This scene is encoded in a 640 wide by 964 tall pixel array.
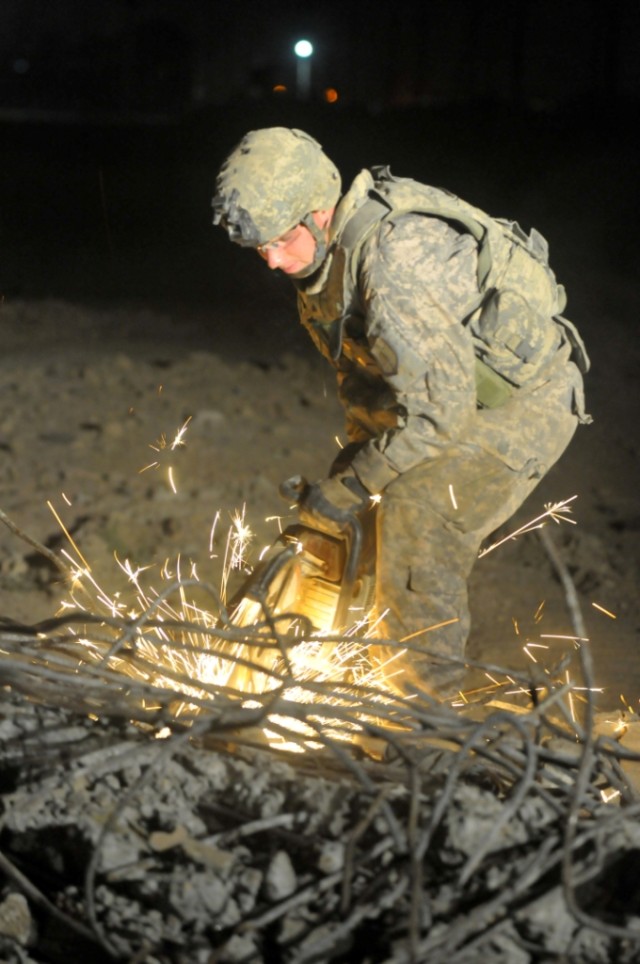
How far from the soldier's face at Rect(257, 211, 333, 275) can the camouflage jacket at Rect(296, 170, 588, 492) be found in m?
0.05

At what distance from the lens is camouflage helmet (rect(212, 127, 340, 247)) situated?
306 cm

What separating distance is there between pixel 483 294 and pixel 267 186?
2.26 feet

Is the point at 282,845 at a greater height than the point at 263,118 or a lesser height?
greater

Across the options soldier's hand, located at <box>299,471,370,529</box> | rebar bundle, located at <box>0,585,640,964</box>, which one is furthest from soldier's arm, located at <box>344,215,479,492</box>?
rebar bundle, located at <box>0,585,640,964</box>

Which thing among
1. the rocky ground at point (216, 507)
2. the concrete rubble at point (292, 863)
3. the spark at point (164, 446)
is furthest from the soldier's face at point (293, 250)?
the spark at point (164, 446)

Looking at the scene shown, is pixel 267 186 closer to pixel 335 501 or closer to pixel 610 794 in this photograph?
pixel 335 501

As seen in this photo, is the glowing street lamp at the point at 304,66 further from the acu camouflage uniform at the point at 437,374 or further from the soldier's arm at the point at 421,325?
the soldier's arm at the point at 421,325

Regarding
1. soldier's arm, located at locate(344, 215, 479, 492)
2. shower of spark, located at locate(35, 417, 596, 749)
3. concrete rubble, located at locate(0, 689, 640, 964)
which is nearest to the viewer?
concrete rubble, located at locate(0, 689, 640, 964)

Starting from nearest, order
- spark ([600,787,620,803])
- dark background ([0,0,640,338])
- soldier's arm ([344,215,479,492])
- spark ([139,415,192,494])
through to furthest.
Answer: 1. spark ([600,787,620,803])
2. soldier's arm ([344,215,479,492])
3. spark ([139,415,192,494])
4. dark background ([0,0,640,338])

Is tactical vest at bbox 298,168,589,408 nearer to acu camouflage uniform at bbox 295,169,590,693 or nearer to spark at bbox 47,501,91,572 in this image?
acu camouflage uniform at bbox 295,169,590,693

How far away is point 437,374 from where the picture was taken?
3139 millimetres

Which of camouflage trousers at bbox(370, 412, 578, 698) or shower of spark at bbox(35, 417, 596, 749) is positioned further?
camouflage trousers at bbox(370, 412, 578, 698)

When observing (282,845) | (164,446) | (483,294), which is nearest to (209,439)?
(164,446)

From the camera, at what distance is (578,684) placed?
425 centimetres
